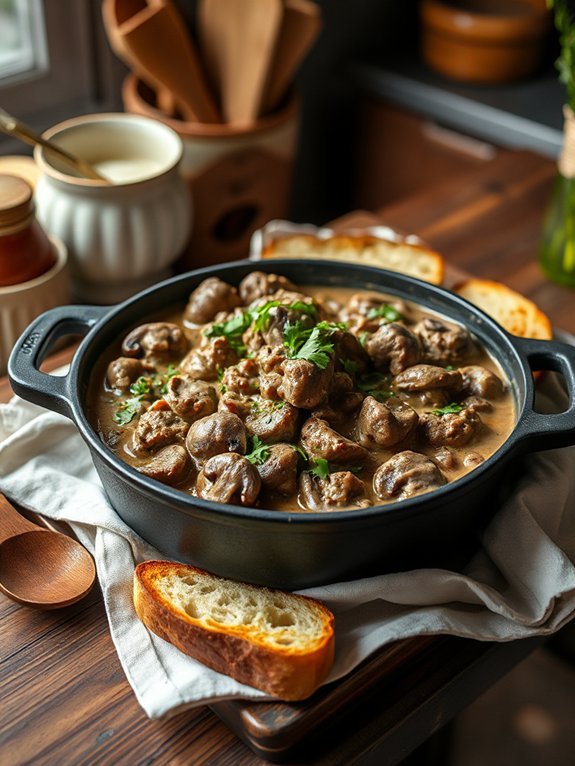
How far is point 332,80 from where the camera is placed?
349 cm

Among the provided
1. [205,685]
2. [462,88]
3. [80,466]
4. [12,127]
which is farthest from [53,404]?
[462,88]

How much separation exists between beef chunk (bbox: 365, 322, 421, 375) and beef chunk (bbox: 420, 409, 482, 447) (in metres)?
0.13

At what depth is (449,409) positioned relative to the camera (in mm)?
1639

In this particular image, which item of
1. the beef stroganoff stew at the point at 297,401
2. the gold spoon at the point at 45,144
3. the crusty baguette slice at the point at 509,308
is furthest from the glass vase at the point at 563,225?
the gold spoon at the point at 45,144

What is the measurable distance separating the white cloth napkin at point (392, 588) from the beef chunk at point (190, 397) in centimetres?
21

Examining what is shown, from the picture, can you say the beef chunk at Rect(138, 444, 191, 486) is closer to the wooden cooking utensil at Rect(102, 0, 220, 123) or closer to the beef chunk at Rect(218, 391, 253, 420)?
the beef chunk at Rect(218, 391, 253, 420)

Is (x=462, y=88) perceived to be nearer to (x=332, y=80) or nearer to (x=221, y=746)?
(x=332, y=80)

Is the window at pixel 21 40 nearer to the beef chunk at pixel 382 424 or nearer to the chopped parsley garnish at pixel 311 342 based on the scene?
the chopped parsley garnish at pixel 311 342

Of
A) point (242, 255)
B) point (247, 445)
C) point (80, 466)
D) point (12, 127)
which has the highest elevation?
point (12, 127)

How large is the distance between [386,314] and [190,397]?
0.45 m

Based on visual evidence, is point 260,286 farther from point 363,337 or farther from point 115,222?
point 115,222

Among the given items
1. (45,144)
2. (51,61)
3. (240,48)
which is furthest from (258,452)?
(51,61)

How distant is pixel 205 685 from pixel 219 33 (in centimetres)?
187

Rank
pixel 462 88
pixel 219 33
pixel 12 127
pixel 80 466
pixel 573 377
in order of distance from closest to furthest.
Answer: 1. pixel 573 377
2. pixel 80 466
3. pixel 12 127
4. pixel 219 33
5. pixel 462 88
